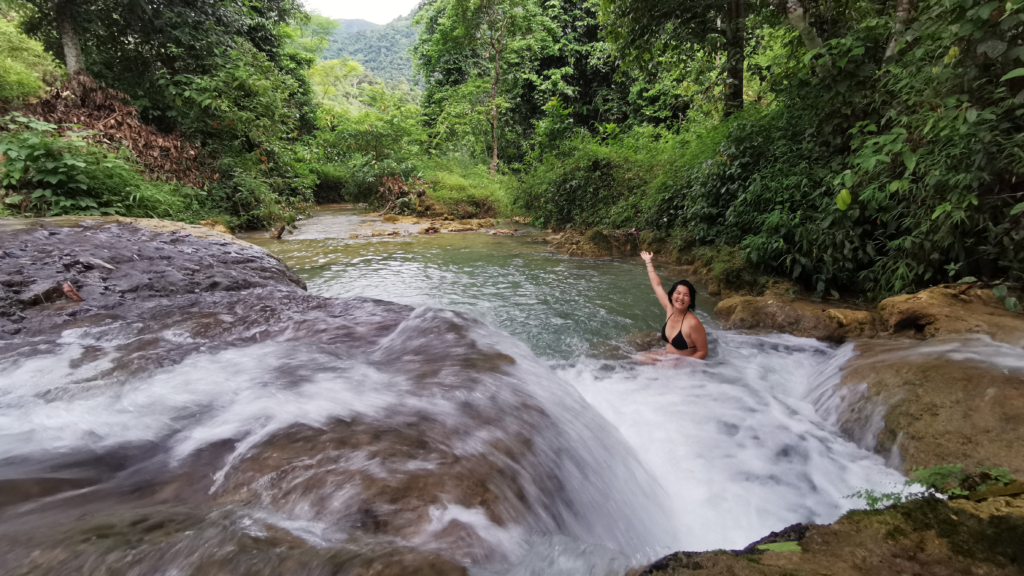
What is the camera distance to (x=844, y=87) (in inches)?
219

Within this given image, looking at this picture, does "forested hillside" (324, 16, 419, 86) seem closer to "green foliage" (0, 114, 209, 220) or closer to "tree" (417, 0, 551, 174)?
"tree" (417, 0, 551, 174)

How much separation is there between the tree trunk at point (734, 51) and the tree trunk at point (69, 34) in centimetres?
1262

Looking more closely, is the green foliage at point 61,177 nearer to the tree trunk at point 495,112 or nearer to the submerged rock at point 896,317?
the submerged rock at point 896,317

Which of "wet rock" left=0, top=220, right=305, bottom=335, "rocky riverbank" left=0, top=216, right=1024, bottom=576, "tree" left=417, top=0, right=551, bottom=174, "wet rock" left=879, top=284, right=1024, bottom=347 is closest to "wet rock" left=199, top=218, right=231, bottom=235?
"wet rock" left=0, top=220, right=305, bottom=335

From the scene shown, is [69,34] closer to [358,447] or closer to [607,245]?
[607,245]

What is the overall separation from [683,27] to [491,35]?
11421 mm

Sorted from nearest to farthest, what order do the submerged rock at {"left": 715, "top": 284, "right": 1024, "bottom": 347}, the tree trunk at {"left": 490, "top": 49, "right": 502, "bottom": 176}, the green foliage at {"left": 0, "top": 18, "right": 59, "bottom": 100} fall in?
the submerged rock at {"left": 715, "top": 284, "right": 1024, "bottom": 347}, the green foliage at {"left": 0, "top": 18, "right": 59, "bottom": 100}, the tree trunk at {"left": 490, "top": 49, "right": 502, "bottom": 176}

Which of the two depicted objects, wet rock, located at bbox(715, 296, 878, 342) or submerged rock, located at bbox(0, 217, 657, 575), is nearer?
submerged rock, located at bbox(0, 217, 657, 575)

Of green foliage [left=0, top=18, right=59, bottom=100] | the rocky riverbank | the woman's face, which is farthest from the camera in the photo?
green foliage [left=0, top=18, right=59, bottom=100]

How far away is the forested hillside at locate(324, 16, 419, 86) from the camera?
8425 cm

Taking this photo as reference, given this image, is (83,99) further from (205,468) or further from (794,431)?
(794,431)

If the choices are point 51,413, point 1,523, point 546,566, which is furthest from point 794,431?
point 51,413

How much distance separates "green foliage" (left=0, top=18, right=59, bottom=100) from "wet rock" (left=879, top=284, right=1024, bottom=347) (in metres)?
14.2

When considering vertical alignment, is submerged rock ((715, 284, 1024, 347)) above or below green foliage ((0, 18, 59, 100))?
below
